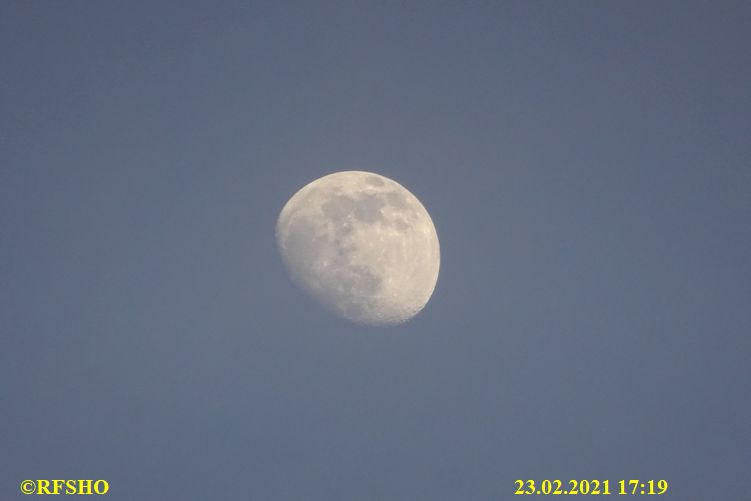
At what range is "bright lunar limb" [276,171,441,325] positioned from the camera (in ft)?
62.3

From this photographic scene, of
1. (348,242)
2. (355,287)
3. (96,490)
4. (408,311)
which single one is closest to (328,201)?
(348,242)

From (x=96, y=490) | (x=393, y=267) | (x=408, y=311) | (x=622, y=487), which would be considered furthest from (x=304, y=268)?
(x=622, y=487)

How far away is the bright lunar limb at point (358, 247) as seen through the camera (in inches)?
747

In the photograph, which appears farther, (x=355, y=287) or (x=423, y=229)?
(x=423, y=229)

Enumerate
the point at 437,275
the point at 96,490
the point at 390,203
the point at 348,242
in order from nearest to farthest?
the point at 96,490, the point at 348,242, the point at 390,203, the point at 437,275

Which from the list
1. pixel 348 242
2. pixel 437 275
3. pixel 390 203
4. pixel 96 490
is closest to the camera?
pixel 96 490

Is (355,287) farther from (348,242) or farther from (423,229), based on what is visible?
(423,229)

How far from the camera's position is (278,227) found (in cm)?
2100

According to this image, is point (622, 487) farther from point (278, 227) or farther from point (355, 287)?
point (278, 227)

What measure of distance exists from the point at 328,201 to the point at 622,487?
51.8 ft

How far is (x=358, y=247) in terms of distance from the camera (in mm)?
18797

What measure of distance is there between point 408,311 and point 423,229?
10.4 ft

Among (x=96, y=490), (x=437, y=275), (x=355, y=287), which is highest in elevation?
(x=437, y=275)

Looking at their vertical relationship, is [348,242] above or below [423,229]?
below
